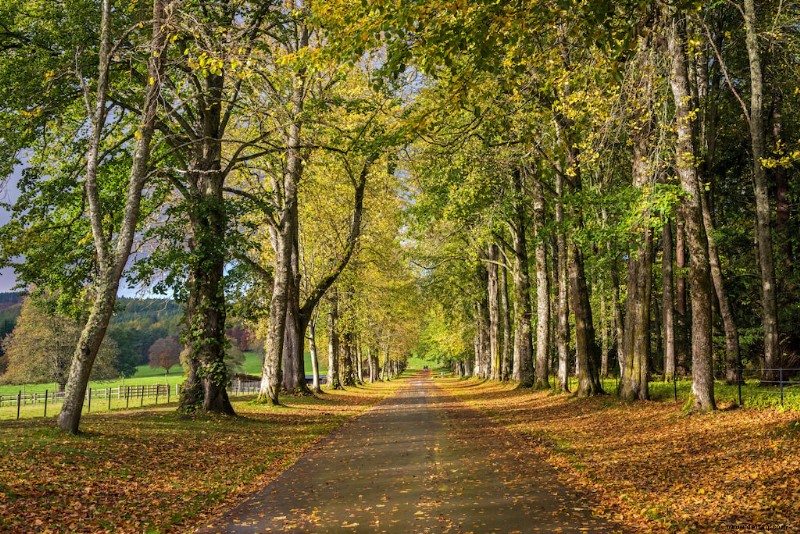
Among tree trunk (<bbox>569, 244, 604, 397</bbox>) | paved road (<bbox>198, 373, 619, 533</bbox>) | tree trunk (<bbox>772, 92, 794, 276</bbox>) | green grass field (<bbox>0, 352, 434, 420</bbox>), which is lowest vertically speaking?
green grass field (<bbox>0, 352, 434, 420</bbox>)

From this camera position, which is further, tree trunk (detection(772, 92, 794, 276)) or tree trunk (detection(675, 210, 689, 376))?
tree trunk (detection(675, 210, 689, 376))

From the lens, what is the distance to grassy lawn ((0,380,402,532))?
762 cm

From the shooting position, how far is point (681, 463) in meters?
10.4

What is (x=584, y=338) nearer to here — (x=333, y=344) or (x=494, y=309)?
(x=494, y=309)

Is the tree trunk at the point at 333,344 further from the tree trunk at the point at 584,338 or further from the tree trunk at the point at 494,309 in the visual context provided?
the tree trunk at the point at 584,338

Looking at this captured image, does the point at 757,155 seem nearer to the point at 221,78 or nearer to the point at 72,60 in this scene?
the point at 221,78

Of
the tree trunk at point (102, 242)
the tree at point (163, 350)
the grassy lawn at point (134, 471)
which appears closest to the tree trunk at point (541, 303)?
the grassy lawn at point (134, 471)

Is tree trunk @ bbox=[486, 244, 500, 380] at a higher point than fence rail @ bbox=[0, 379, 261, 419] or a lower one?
higher

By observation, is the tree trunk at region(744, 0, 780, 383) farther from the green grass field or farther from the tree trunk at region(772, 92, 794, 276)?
the green grass field

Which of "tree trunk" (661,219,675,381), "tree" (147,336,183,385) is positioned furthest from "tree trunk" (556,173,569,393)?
"tree" (147,336,183,385)

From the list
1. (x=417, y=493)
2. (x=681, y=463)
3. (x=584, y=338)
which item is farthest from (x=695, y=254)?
(x=417, y=493)

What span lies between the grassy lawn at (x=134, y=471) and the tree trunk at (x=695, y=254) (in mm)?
9158

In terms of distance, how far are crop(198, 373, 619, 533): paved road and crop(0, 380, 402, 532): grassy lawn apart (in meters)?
0.63

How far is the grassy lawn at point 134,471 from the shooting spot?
7.62 meters
